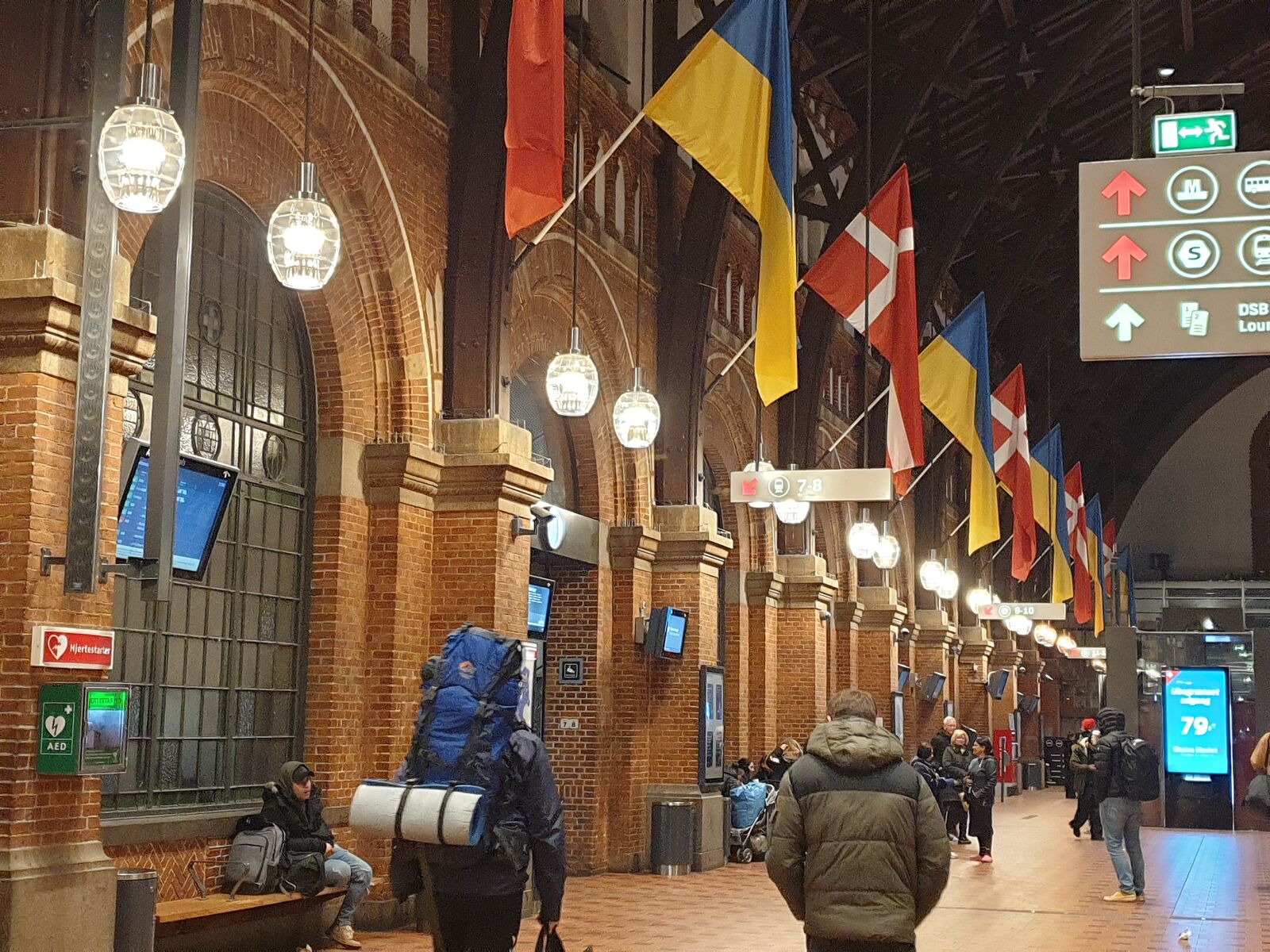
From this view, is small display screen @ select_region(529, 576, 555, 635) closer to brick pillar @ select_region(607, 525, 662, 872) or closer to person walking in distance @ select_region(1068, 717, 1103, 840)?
brick pillar @ select_region(607, 525, 662, 872)

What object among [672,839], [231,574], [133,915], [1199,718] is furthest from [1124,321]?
[1199,718]

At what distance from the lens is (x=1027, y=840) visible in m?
20.8

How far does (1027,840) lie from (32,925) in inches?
634

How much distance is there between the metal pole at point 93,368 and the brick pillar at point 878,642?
61.4ft

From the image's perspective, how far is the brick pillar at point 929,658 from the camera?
29156 millimetres

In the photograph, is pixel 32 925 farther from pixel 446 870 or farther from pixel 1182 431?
pixel 1182 431

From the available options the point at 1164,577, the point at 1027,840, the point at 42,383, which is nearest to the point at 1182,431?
the point at 1164,577

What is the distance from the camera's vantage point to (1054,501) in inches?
875

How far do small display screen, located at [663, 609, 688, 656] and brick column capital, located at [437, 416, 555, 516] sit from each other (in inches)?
175

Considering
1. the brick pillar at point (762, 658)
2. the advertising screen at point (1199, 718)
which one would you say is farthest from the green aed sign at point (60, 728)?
the advertising screen at point (1199, 718)

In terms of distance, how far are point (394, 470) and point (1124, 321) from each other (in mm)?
5142

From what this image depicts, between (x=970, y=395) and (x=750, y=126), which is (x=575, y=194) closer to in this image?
(x=750, y=126)

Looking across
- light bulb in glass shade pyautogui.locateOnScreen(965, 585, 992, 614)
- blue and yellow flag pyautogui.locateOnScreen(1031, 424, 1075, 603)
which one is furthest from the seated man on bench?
light bulb in glass shade pyautogui.locateOnScreen(965, 585, 992, 614)

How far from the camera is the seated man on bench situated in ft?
31.8
